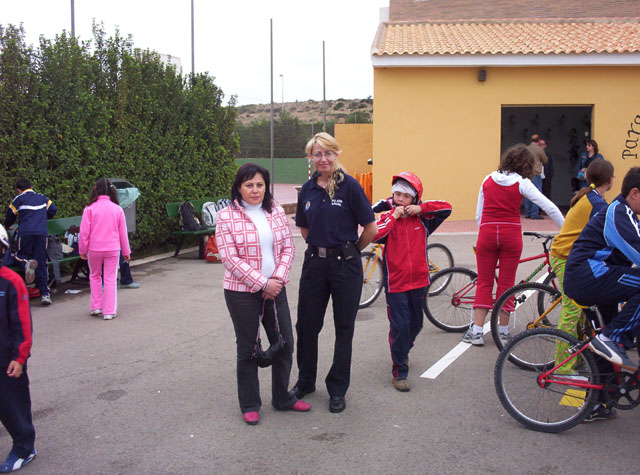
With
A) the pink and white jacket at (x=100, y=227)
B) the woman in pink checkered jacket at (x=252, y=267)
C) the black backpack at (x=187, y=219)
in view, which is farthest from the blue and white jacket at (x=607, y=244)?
the black backpack at (x=187, y=219)

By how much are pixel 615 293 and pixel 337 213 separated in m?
1.91

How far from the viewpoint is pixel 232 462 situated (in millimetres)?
4055

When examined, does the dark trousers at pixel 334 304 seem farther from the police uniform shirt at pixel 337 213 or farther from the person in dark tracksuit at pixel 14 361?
the person in dark tracksuit at pixel 14 361

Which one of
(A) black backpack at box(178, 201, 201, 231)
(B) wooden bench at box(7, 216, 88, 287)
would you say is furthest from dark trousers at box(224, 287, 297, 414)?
(A) black backpack at box(178, 201, 201, 231)

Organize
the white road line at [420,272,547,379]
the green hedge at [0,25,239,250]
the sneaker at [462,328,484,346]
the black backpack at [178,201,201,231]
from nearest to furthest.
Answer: the white road line at [420,272,547,379] → the sneaker at [462,328,484,346] → the green hedge at [0,25,239,250] → the black backpack at [178,201,201,231]

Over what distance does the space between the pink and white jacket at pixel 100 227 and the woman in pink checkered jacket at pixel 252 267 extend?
3810mm

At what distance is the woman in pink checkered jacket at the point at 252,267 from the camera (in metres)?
4.50

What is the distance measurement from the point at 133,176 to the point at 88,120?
154cm

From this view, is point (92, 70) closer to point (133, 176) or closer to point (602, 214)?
point (133, 176)

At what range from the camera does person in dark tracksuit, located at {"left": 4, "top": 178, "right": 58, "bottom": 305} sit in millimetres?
8781

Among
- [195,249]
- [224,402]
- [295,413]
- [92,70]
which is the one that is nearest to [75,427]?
[224,402]

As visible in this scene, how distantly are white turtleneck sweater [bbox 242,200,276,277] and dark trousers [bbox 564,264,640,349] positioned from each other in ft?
6.59

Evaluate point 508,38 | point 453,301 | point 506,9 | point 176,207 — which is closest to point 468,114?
point 508,38

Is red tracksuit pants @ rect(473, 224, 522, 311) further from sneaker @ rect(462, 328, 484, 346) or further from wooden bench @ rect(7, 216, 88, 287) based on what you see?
wooden bench @ rect(7, 216, 88, 287)
